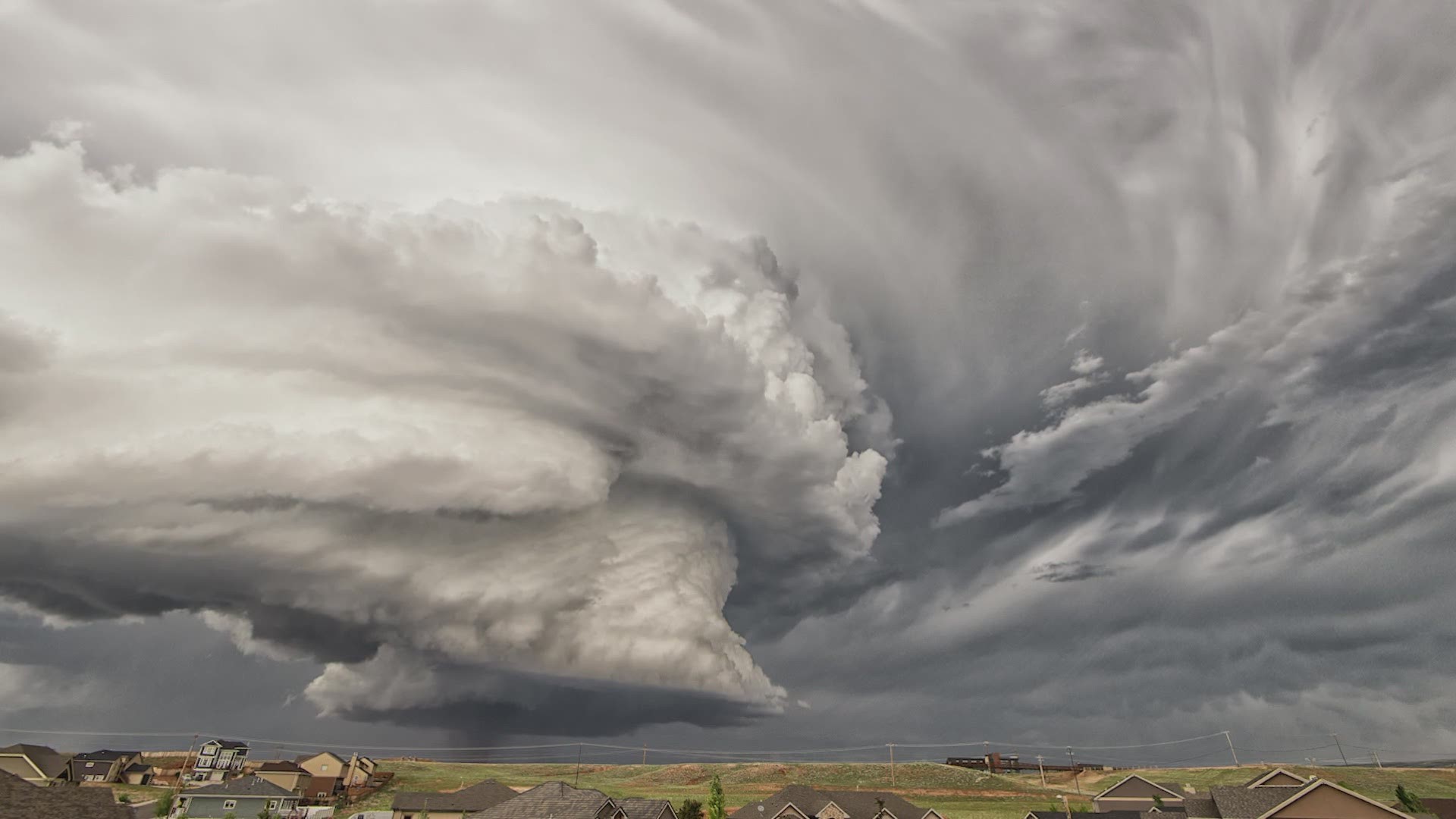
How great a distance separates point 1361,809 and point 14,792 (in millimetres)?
100082

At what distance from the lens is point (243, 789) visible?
11381cm

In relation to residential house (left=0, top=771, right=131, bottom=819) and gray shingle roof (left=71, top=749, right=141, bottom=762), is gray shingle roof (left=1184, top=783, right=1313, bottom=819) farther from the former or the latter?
gray shingle roof (left=71, top=749, right=141, bottom=762)

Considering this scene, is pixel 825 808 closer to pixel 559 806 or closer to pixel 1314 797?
pixel 559 806

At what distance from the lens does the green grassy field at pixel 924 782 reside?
13412cm

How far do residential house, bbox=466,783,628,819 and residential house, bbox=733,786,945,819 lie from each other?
25137 mm

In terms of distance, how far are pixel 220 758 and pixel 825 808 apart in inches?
5356

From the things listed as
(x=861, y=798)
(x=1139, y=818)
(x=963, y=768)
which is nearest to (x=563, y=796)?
(x=861, y=798)

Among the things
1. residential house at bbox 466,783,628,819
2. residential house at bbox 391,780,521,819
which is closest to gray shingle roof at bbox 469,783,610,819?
residential house at bbox 466,783,628,819

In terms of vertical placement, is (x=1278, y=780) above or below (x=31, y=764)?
above

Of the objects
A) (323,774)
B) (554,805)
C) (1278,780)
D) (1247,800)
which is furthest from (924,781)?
(323,774)

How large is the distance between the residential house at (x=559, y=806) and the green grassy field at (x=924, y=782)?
57415 millimetres

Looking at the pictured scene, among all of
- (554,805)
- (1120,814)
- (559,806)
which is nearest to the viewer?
(559,806)

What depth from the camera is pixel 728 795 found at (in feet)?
476

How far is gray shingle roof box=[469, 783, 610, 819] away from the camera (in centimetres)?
7744
